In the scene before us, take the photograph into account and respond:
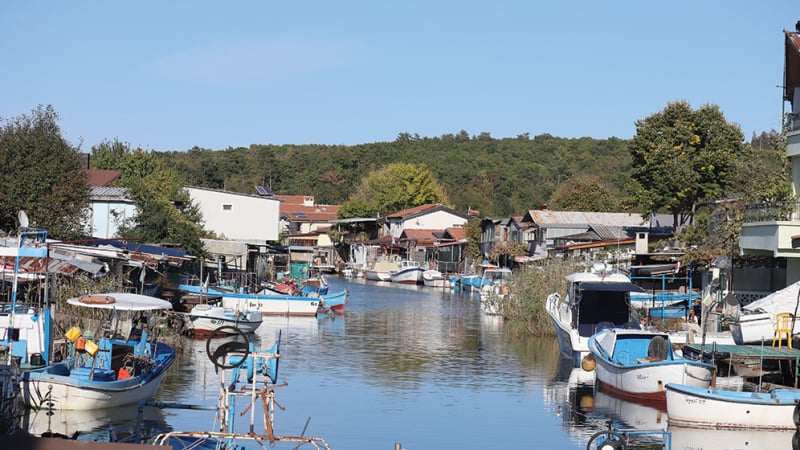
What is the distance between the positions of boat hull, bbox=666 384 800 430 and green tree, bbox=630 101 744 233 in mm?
35923

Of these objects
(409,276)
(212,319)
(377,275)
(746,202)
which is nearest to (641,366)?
(746,202)

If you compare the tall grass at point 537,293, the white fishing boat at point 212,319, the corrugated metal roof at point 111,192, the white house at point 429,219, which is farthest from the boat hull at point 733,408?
the white house at point 429,219

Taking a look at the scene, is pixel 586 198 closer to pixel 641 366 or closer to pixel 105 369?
pixel 641 366

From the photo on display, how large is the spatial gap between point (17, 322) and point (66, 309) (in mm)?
7069

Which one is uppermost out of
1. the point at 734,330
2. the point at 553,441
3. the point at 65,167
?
the point at 65,167

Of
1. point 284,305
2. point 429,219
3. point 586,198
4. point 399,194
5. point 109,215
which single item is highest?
point 399,194

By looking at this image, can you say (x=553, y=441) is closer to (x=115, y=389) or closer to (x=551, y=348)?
(x=115, y=389)

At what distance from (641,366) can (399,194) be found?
311 feet

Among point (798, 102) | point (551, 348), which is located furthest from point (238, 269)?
point (798, 102)

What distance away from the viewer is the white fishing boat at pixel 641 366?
2477cm

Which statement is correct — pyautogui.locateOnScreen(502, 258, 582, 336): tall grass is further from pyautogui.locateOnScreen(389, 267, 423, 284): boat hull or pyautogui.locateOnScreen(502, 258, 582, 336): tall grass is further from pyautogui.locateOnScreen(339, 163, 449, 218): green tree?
pyautogui.locateOnScreen(339, 163, 449, 218): green tree

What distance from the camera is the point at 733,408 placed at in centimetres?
2183

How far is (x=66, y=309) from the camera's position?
29922 mm

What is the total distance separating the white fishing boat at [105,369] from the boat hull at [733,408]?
11890 mm
